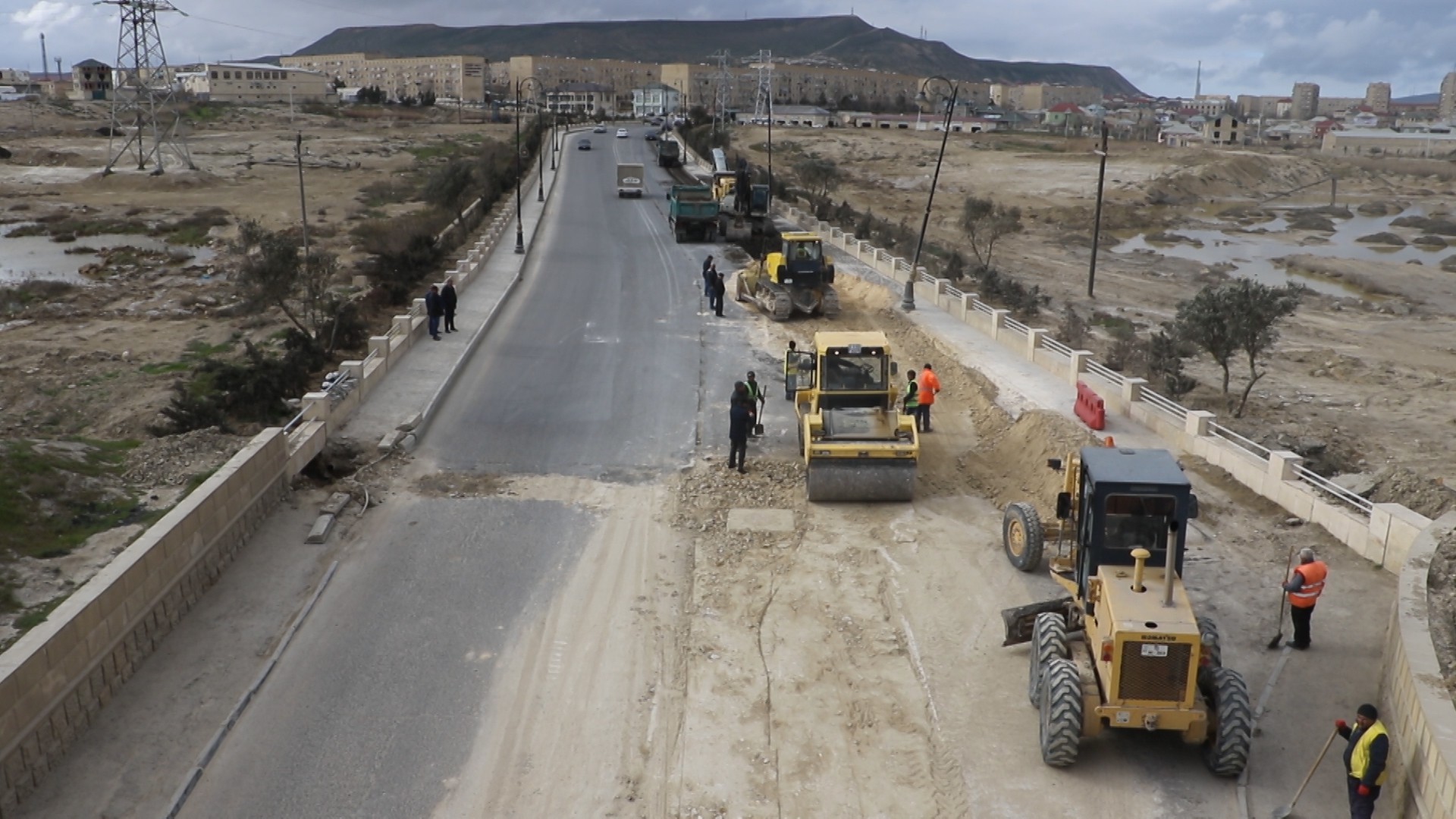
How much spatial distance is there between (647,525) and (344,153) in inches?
3416

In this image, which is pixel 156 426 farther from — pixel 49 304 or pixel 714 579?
pixel 49 304

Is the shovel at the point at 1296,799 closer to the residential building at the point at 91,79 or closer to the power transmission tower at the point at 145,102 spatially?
the power transmission tower at the point at 145,102

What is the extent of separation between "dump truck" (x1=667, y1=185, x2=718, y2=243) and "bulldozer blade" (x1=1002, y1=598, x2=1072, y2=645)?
105ft

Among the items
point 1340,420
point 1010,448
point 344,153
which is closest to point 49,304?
point 1010,448

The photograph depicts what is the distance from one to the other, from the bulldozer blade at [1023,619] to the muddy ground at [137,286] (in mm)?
9504

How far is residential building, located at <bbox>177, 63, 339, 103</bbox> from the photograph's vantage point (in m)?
168

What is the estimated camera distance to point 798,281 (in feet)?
97.4

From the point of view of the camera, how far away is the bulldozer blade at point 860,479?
16.2m

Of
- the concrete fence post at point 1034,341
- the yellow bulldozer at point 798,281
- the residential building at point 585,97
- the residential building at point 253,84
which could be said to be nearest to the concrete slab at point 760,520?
the concrete fence post at point 1034,341

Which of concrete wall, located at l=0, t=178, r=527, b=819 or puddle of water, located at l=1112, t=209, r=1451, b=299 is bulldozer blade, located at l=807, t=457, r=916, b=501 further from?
puddle of water, located at l=1112, t=209, r=1451, b=299

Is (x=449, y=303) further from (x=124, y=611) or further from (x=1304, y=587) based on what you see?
(x=1304, y=587)

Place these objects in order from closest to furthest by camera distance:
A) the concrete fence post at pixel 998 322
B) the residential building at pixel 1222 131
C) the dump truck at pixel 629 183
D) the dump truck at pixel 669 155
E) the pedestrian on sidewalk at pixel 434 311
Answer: the pedestrian on sidewalk at pixel 434 311
the concrete fence post at pixel 998 322
the dump truck at pixel 629 183
the dump truck at pixel 669 155
the residential building at pixel 1222 131

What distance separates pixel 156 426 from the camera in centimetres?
1914

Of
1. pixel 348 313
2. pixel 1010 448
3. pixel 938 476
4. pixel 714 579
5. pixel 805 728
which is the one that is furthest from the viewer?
pixel 348 313
